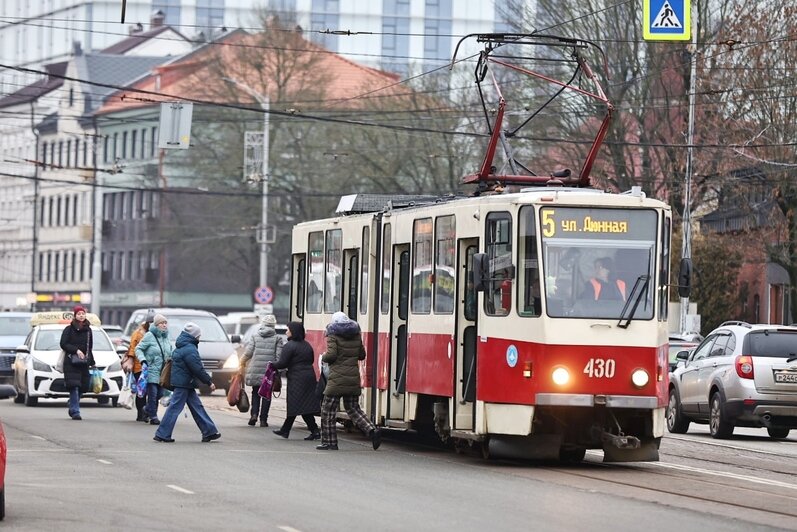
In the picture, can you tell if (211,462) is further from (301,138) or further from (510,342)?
(301,138)

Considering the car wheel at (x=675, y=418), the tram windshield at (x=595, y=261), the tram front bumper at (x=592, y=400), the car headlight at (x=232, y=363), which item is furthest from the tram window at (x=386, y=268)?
the car headlight at (x=232, y=363)

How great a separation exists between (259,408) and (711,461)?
27.6ft

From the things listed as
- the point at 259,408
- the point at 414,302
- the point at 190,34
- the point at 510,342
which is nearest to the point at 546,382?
the point at 510,342

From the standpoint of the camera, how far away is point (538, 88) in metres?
51.5

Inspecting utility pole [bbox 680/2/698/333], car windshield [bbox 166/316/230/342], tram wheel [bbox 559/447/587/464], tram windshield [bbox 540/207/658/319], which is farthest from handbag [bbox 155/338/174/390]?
utility pole [bbox 680/2/698/333]

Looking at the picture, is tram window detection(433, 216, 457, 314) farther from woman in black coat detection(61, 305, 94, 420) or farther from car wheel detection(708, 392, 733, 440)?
woman in black coat detection(61, 305, 94, 420)

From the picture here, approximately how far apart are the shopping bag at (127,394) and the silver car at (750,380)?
8.79 meters

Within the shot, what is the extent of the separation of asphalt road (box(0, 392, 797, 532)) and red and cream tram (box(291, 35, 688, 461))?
0.50m

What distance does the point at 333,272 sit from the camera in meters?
26.2

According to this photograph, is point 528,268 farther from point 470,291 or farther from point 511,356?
point 470,291

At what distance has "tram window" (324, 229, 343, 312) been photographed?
2578 cm

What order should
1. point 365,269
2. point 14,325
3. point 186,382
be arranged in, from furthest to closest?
point 14,325
point 365,269
point 186,382

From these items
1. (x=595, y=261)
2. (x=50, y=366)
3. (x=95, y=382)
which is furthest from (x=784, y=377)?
(x=50, y=366)

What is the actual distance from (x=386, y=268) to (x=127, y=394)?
9388 mm
